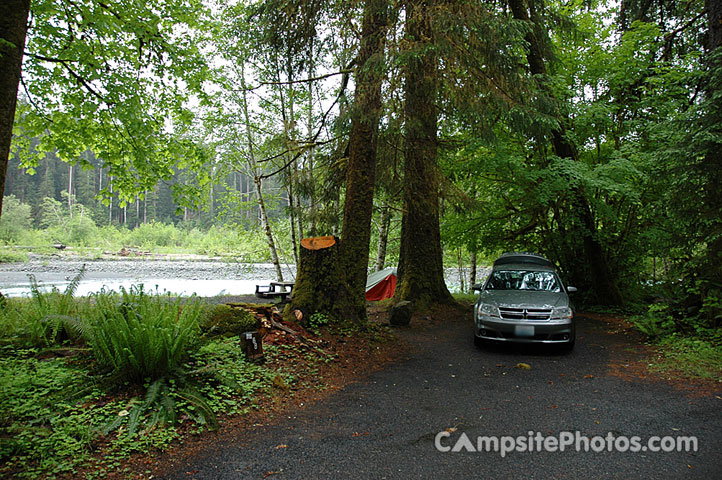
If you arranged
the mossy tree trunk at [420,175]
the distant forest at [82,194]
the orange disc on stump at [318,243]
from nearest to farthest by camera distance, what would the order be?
the mossy tree trunk at [420,175]
the orange disc on stump at [318,243]
the distant forest at [82,194]

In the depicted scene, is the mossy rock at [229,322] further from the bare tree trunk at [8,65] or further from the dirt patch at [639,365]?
the dirt patch at [639,365]

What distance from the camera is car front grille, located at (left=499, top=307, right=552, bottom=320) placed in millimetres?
7116

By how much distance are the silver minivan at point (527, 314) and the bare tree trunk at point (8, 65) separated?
272 inches

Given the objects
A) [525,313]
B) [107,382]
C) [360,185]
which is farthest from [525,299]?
[107,382]

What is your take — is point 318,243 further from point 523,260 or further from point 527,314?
point 523,260

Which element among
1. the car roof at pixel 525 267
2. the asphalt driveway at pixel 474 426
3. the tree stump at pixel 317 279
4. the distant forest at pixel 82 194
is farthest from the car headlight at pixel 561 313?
the distant forest at pixel 82 194

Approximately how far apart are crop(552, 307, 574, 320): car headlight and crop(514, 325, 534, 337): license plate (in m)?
0.44

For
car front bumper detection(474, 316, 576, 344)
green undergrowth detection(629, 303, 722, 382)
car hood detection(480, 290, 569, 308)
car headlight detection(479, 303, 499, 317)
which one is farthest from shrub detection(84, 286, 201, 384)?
A: green undergrowth detection(629, 303, 722, 382)

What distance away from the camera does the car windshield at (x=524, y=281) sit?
8.13m

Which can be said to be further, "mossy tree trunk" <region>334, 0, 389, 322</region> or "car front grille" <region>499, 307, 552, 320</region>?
"mossy tree trunk" <region>334, 0, 389, 322</region>

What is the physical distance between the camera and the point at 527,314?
7164 mm

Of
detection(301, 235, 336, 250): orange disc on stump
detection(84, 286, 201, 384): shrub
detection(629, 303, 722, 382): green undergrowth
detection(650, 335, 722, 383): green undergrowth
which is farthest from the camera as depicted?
detection(301, 235, 336, 250): orange disc on stump

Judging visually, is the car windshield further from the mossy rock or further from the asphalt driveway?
the mossy rock

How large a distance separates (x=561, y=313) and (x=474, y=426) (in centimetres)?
382
